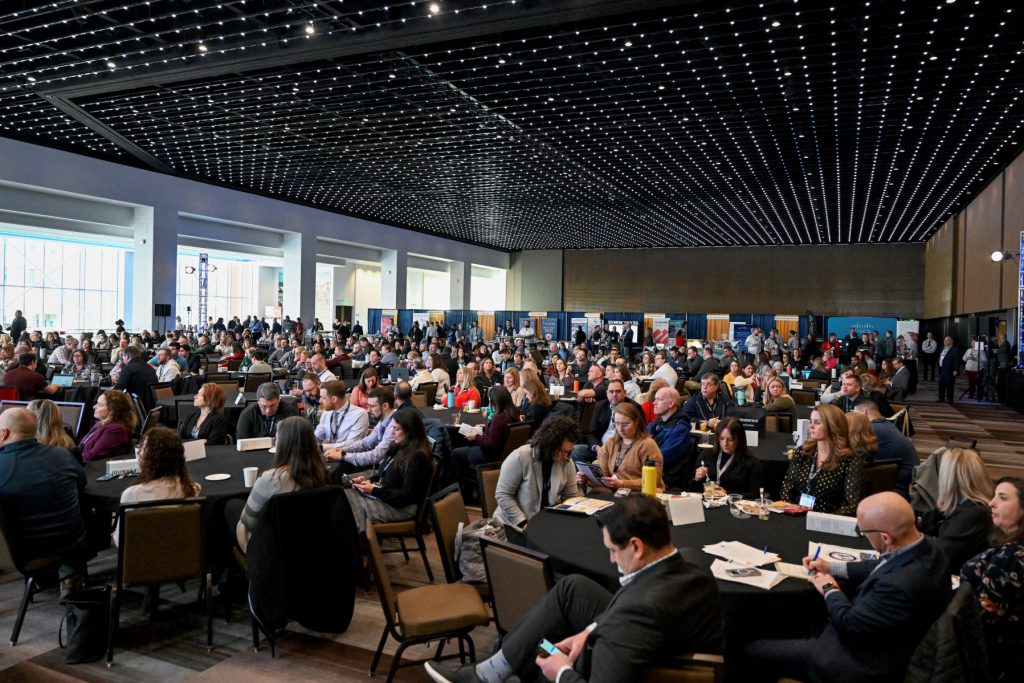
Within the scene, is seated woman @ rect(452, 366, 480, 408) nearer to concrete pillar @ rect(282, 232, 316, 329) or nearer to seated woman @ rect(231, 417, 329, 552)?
seated woman @ rect(231, 417, 329, 552)

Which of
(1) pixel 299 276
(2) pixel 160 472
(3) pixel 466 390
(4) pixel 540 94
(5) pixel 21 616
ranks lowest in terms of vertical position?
(5) pixel 21 616

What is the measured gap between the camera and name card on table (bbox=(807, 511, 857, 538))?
3434mm

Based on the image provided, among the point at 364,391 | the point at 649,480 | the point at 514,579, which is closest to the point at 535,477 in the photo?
the point at 649,480

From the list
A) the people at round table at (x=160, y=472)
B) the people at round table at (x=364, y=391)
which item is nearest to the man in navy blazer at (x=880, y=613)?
the people at round table at (x=160, y=472)

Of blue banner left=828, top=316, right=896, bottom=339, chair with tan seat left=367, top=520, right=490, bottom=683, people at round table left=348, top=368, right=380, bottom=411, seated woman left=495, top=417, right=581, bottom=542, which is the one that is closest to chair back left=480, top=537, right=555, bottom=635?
chair with tan seat left=367, top=520, right=490, bottom=683

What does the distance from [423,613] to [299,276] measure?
73.2 ft

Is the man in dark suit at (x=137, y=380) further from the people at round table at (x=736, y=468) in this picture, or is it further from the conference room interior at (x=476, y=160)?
the people at round table at (x=736, y=468)

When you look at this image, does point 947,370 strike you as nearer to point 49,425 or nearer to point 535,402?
point 535,402

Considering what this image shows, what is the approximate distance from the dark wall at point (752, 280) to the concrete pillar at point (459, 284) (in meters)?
6.10

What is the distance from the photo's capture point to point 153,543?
11.9 ft

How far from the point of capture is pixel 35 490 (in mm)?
3836

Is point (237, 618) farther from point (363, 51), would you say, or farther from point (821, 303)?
point (821, 303)

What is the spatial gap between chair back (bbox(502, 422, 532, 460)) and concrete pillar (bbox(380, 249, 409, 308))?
23028 mm

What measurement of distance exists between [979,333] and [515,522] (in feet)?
59.6
